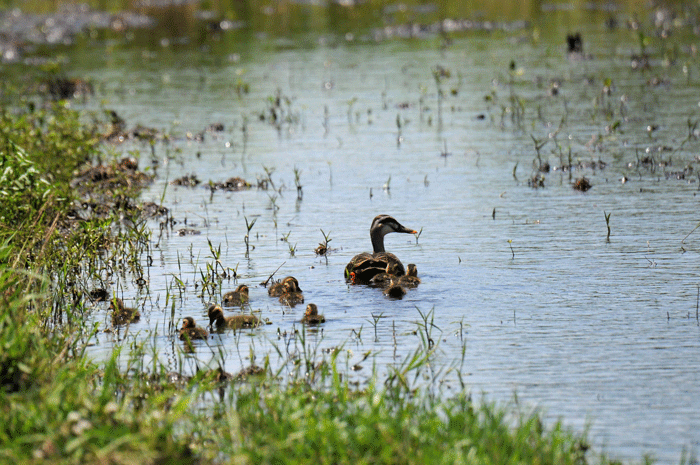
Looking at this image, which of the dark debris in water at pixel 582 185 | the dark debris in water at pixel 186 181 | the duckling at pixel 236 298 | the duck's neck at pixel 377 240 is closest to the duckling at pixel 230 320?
the duckling at pixel 236 298

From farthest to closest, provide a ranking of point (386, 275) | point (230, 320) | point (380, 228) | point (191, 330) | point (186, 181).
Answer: point (186, 181)
point (380, 228)
point (386, 275)
point (230, 320)
point (191, 330)

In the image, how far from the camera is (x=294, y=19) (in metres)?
51.1

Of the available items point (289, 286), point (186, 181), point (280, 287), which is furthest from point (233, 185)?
point (289, 286)

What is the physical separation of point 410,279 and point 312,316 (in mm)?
1547

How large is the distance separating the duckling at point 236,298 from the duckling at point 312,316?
0.97 meters

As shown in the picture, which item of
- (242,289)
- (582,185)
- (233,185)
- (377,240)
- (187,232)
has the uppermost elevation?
(233,185)

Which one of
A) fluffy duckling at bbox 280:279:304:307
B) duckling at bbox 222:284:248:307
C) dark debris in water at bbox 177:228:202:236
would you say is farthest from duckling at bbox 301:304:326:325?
dark debris in water at bbox 177:228:202:236

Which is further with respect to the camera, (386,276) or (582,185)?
(582,185)

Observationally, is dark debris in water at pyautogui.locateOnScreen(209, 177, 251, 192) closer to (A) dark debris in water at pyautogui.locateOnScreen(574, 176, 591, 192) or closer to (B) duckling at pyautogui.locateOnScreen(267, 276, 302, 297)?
(A) dark debris in water at pyautogui.locateOnScreen(574, 176, 591, 192)

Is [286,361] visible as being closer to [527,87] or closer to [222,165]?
[222,165]

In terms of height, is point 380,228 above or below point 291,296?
above

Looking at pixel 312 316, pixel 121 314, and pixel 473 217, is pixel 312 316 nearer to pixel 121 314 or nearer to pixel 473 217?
pixel 121 314

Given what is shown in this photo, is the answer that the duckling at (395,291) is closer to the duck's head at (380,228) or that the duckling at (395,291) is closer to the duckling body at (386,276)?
the duckling body at (386,276)

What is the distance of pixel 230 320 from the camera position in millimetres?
10086
